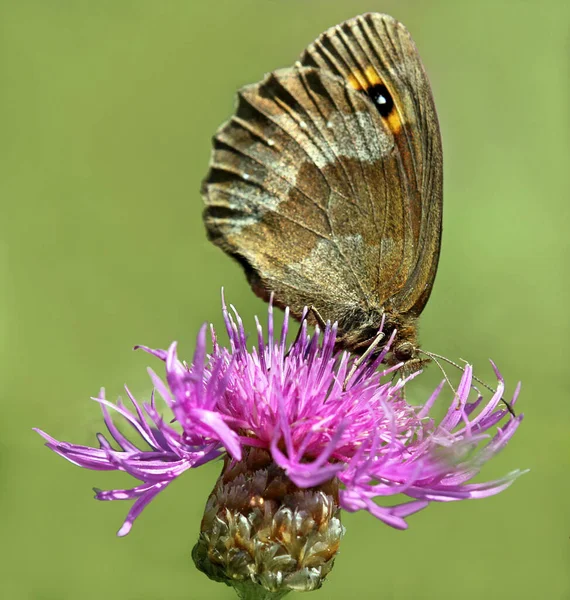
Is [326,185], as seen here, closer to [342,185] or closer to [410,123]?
[342,185]

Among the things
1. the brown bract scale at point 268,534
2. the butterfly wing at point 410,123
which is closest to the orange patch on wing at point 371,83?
the butterfly wing at point 410,123

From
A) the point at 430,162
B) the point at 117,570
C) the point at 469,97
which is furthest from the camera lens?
the point at 469,97

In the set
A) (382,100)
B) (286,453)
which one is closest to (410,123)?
(382,100)

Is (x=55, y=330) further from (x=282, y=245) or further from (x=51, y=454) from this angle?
(x=282, y=245)

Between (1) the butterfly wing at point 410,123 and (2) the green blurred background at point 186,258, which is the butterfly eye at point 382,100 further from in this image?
(2) the green blurred background at point 186,258

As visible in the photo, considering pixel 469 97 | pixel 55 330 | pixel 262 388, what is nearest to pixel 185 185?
pixel 55 330

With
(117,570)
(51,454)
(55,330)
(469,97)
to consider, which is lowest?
(117,570)
